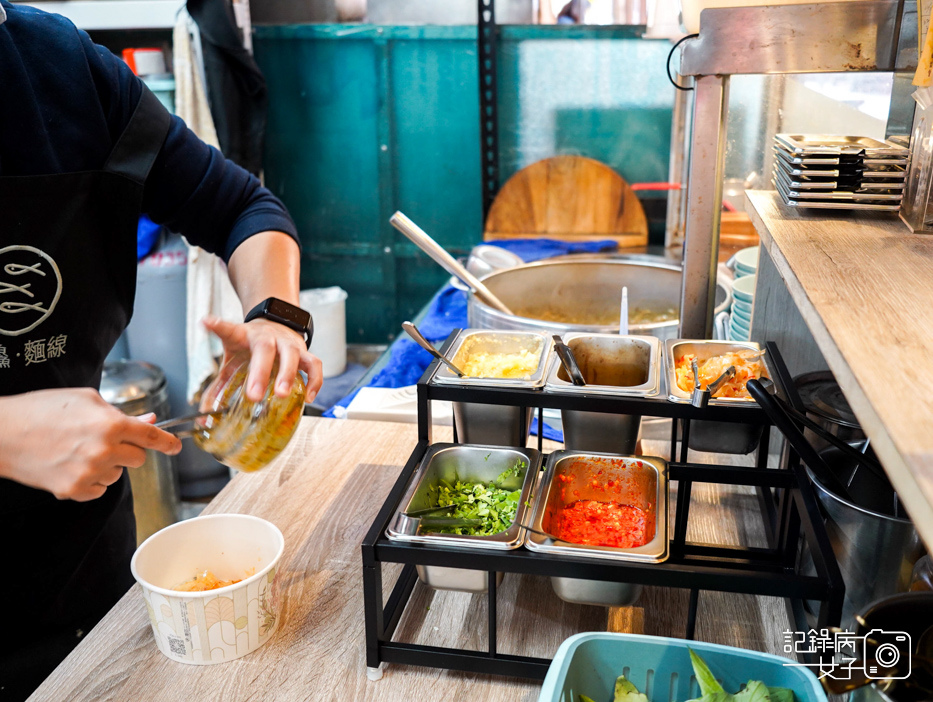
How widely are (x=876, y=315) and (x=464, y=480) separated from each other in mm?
629

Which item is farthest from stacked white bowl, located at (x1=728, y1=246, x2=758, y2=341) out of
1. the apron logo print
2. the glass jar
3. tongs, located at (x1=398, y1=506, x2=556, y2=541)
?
the apron logo print

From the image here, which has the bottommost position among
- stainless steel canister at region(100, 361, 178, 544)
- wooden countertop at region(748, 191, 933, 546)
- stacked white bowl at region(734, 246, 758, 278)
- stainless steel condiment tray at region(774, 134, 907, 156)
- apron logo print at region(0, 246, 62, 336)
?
stainless steel canister at region(100, 361, 178, 544)

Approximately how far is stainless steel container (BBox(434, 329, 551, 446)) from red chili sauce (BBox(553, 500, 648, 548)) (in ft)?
0.66

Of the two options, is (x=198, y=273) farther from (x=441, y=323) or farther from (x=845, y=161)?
(x=845, y=161)

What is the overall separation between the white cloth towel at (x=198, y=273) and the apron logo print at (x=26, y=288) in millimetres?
1871

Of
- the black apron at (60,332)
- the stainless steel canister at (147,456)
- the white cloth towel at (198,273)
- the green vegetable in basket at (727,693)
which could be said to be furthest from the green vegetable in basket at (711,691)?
the white cloth towel at (198,273)

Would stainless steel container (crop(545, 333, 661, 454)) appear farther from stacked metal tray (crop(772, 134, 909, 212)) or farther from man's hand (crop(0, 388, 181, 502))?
man's hand (crop(0, 388, 181, 502))

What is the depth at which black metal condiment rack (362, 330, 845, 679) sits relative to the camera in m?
0.91

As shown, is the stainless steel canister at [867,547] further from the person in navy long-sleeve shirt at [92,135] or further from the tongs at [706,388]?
the person in navy long-sleeve shirt at [92,135]

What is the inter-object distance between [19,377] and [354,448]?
63 cm

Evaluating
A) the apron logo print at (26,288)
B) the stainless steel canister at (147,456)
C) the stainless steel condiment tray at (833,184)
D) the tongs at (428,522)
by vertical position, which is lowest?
the stainless steel canister at (147,456)

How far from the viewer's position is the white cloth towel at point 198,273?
314 centimetres

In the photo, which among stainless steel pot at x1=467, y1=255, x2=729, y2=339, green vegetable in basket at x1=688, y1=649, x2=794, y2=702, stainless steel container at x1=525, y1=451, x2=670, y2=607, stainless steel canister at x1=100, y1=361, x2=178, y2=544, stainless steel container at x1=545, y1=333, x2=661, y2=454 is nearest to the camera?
green vegetable in basket at x1=688, y1=649, x2=794, y2=702

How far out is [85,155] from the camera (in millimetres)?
1354
